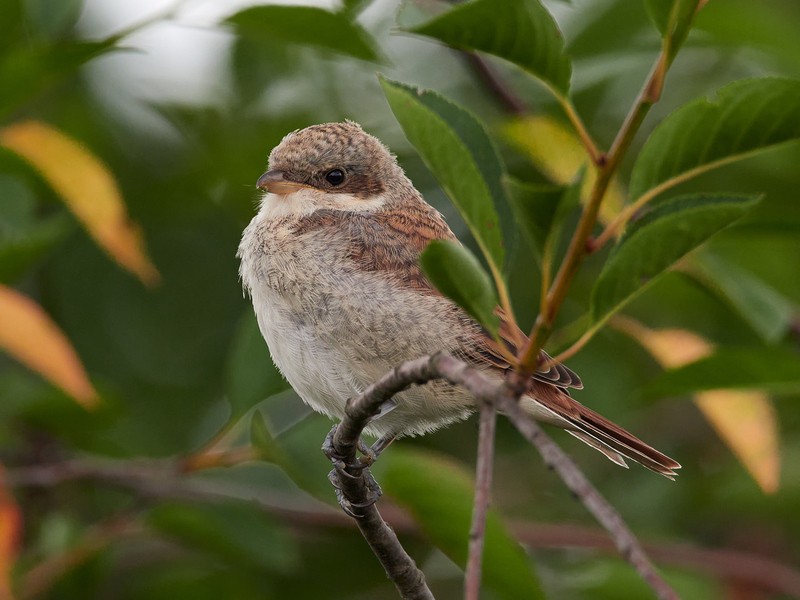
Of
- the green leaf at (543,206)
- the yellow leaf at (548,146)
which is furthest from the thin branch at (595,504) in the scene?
the yellow leaf at (548,146)

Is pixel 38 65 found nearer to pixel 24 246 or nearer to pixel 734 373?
pixel 24 246

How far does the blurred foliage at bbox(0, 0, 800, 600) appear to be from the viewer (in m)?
4.11

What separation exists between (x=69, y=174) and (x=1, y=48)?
3.89ft

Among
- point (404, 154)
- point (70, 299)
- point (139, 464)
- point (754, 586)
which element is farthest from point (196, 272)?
point (754, 586)

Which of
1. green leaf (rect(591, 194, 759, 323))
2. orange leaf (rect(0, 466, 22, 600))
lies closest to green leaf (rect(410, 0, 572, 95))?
green leaf (rect(591, 194, 759, 323))

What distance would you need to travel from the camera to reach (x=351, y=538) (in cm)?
563

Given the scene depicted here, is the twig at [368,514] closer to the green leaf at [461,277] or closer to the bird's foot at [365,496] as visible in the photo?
the bird's foot at [365,496]

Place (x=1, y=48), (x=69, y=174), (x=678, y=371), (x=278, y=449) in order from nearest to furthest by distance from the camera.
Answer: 1. (x=678, y=371)
2. (x=278, y=449)
3. (x=69, y=174)
4. (x=1, y=48)

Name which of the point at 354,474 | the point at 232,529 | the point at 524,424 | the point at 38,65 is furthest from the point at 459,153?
the point at 232,529

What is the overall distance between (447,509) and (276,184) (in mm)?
1378

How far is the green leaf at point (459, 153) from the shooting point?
88.1 inches

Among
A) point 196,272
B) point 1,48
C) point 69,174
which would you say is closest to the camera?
point 69,174

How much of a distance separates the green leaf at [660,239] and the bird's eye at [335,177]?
93.8 inches

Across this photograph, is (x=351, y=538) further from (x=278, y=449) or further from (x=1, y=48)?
(x=1, y=48)
